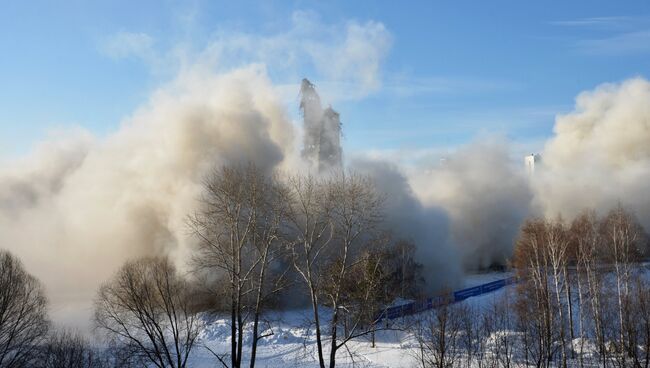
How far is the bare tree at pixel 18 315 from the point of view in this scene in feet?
42.5

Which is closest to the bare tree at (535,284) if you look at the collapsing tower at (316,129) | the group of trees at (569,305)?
the group of trees at (569,305)

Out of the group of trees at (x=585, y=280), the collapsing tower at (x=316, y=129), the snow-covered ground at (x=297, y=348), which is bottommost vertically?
the snow-covered ground at (x=297, y=348)

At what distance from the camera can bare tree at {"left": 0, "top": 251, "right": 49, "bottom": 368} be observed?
42.5 feet

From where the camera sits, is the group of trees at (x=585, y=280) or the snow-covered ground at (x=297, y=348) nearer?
the group of trees at (x=585, y=280)

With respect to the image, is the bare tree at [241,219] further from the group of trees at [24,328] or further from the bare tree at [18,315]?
the bare tree at [18,315]

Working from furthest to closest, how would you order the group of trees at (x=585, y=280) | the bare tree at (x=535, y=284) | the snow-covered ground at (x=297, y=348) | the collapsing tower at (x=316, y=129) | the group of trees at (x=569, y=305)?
the collapsing tower at (x=316, y=129)
the snow-covered ground at (x=297, y=348)
the group of trees at (x=585, y=280)
the group of trees at (x=569, y=305)
the bare tree at (x=535, y=284)

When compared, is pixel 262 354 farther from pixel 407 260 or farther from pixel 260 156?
pixel 260 156

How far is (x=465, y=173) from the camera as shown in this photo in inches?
1927

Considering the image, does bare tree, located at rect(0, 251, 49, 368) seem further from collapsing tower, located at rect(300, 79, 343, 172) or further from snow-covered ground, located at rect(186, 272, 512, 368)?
collapsing tower, located at rect(300, 79, 343, 172)

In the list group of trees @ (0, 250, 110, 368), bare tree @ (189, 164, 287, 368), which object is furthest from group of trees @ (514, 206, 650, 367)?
group of trees @ (0, 250, 110, 368)

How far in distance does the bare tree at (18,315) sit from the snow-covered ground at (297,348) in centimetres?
549

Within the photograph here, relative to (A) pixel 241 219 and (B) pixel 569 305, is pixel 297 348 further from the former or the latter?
(B) pixel 569 305

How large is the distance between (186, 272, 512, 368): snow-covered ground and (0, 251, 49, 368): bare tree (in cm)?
549

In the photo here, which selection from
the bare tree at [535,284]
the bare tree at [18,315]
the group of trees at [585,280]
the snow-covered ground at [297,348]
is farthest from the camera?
the snow-covered ground at [297,348]
